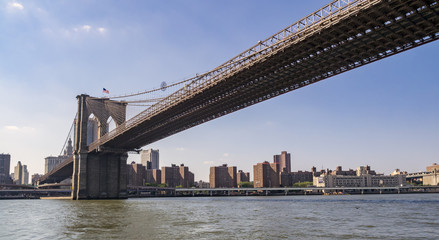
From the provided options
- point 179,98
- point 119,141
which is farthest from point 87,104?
point 179,98

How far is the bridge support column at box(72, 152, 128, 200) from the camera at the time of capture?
84.2m

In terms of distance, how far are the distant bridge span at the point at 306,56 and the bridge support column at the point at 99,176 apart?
18783 millimetres

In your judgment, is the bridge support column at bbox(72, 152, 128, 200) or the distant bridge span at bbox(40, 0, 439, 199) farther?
the bridge support column at bbox(72, 152, 128, 200)

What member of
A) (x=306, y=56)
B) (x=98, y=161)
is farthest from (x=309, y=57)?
(x=98, y=161)

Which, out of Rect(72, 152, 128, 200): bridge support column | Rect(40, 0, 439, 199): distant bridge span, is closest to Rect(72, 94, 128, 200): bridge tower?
Rect(72, 152, 128, 200): bridge support column

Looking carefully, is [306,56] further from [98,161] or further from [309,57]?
[98,161]

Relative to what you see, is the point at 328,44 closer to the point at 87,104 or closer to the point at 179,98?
the point at 179,98

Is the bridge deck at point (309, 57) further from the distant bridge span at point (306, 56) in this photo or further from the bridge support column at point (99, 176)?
the bridge support column at point (99, 176)

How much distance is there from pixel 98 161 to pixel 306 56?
200 ft

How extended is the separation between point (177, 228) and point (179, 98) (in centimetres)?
3724

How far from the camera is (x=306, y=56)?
42.4 metres

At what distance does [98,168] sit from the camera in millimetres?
88438

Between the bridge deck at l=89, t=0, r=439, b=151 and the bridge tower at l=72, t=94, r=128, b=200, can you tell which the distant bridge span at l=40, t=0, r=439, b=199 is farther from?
the bridge tower at l=72, t=94, r=128, b=200

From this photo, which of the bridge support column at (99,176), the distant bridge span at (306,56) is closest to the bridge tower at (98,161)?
the bridge support column at (99,176)
